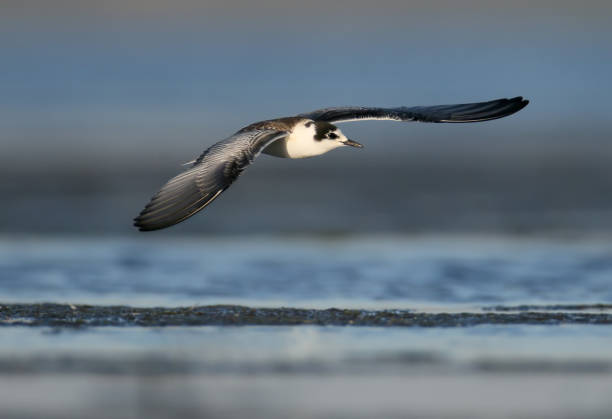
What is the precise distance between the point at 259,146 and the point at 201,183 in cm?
86

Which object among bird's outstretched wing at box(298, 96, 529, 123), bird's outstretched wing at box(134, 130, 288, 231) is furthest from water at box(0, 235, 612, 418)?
bird's outstretched wing at box(298, 96, 529, 123)

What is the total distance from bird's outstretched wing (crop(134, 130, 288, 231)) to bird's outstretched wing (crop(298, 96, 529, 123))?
58.0 inches

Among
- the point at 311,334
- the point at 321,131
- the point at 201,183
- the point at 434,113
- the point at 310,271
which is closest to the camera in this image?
the point at 311,334

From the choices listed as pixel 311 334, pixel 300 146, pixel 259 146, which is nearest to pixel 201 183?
pixel 259 146

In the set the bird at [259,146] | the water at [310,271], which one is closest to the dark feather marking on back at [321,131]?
the bird at [259,146]

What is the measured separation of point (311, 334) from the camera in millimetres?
10867

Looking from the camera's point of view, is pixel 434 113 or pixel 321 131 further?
pixel 434 113

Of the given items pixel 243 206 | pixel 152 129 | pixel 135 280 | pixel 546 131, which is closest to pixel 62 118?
pixel 152 129

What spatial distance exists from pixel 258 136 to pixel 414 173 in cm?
1303

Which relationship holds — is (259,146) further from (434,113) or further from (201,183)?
(434,113)

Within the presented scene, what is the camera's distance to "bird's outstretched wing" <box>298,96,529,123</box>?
1329cm

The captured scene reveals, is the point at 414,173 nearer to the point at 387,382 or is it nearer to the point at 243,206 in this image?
the point at 243,206

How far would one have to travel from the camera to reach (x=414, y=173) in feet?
81.8

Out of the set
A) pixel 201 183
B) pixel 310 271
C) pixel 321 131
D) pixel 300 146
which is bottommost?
pixel 310 271
